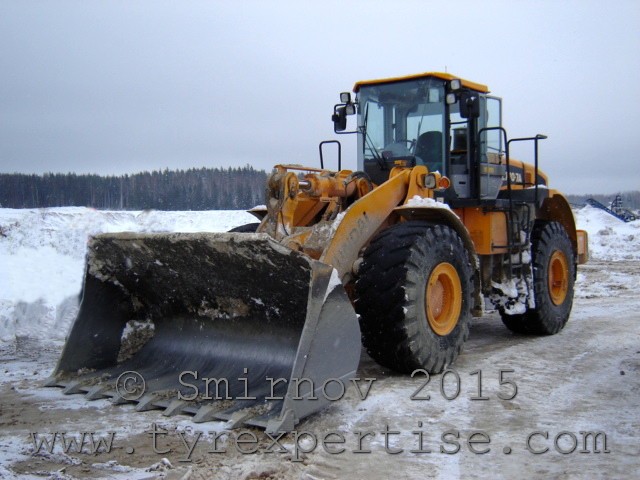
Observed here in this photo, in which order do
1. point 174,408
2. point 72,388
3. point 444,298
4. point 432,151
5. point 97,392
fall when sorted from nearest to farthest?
point 174,408
point 97,392
point 72,388
point 444,298
point 432,151

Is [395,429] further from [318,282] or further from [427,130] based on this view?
[427,130]

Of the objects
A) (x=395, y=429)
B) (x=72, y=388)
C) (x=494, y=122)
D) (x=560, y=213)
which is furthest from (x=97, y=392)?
(x=560, y=213)

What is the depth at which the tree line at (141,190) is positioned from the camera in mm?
13555

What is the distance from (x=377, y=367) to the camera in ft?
20.0

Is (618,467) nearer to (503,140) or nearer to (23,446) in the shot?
(23,446)

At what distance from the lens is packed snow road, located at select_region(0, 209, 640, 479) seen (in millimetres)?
3826

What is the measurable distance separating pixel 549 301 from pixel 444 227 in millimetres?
2768

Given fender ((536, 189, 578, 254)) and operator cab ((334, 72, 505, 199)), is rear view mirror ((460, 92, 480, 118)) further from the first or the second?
fender ((536, 189, 578, 254))

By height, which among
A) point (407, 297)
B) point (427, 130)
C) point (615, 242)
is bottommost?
point (615, 242)

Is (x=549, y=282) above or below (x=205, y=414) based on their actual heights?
above

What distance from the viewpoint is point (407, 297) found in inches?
211

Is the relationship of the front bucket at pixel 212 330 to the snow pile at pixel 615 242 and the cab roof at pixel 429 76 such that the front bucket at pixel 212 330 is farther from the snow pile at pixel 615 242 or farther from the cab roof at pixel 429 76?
the snow pile at pixel 615 242

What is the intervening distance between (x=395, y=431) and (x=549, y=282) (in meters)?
4.48

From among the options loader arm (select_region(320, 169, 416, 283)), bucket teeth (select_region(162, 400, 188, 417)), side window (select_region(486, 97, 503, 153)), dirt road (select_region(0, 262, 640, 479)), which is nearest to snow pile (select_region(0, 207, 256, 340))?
dirt road (select_region(0, 262, 640, 479))
